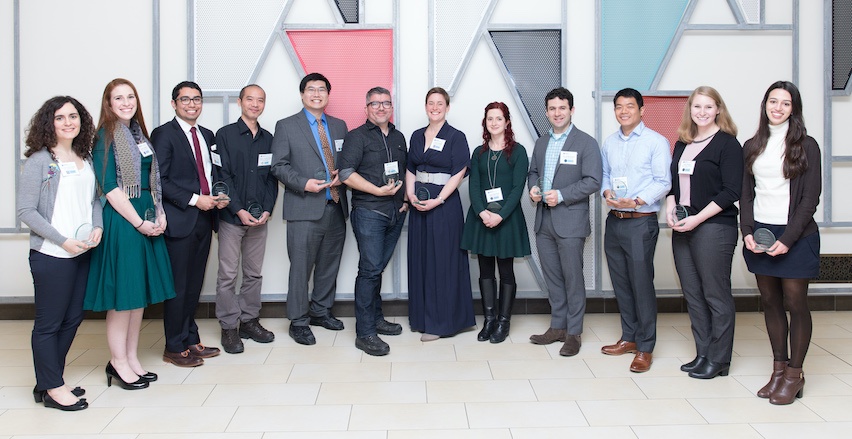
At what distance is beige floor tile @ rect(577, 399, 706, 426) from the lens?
3.28 metres

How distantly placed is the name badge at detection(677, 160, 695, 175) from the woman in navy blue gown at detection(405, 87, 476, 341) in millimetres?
1402

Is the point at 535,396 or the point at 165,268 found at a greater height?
the point at 165,268

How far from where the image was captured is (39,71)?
17.2ft

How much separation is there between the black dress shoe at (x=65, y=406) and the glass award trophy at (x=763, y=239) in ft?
11.3

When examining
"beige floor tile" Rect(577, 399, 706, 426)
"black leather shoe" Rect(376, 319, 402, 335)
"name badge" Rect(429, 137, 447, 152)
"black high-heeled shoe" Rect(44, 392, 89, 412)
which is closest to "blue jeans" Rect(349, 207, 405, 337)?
"black leather shoe" Rect(376, 319, 402, 335)

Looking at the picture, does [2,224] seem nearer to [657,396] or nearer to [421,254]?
[421,254]

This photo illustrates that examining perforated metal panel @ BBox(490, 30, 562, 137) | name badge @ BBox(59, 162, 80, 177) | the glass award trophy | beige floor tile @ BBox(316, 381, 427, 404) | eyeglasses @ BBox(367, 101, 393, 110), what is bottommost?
beige floor tile @ BBox(316, 381, 427, 404)

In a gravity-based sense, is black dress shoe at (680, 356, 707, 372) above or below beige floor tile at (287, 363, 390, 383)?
above

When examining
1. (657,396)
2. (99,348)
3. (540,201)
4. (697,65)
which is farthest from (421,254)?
(697,65)

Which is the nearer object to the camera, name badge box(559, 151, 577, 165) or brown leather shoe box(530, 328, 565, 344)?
name badge box(559, 151, 577, 165)

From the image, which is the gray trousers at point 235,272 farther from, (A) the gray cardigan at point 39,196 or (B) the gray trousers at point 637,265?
(B) the gray trousers at point 637,265

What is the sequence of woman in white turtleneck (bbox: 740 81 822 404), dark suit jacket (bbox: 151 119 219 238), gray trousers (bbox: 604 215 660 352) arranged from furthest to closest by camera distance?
1. gray trousers (bbox: 604 215 660 352)
2. dark suit jacket (bbox: 151 119 219 238)
3. woman in white turtleneck (bbox: 740 81 822 404)

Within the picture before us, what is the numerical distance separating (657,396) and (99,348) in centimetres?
350

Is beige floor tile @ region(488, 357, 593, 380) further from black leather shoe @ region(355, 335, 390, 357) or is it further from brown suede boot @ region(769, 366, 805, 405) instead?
brown suede boot @ region(769, 366, 805, 405)
